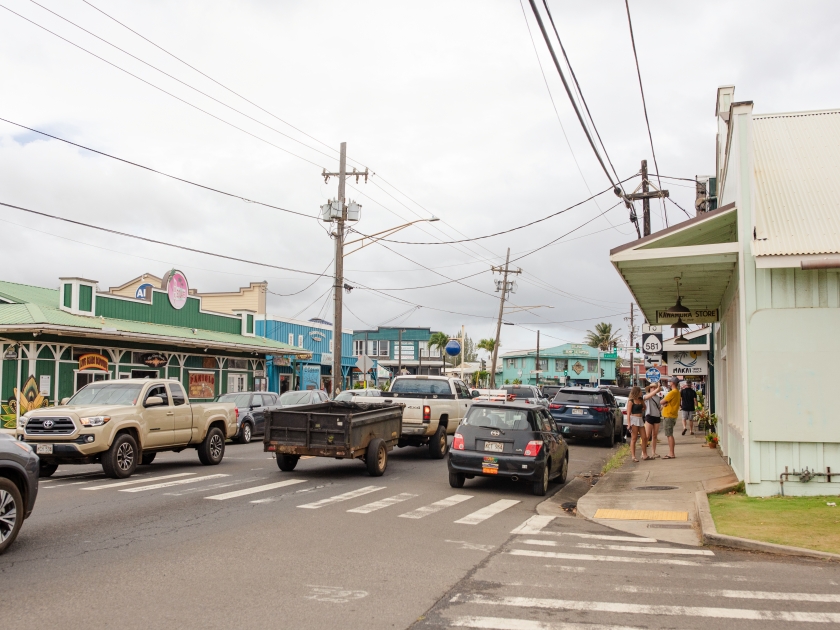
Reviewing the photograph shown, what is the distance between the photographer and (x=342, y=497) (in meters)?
12.3

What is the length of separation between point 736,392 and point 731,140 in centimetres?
452

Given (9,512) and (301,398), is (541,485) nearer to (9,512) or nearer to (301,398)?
(9,512)

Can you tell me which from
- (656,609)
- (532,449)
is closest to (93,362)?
(532,449)

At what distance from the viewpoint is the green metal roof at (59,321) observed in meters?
24.5

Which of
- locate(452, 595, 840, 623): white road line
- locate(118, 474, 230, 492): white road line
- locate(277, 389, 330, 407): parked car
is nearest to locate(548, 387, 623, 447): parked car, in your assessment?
locate(277, 389, 330, 407): parked car

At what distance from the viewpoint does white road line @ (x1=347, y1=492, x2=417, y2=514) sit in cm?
1102

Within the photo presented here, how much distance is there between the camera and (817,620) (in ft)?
19.6

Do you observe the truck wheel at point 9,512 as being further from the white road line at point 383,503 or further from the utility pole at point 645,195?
the utility pole at point 645,195

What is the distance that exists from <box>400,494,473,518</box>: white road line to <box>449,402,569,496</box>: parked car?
62cm

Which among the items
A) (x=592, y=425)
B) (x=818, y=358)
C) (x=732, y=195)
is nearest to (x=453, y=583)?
(x=818, y=358)

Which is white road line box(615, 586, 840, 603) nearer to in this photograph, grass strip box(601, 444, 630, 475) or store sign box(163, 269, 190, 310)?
grass strip box(601, 444, 630, 475)

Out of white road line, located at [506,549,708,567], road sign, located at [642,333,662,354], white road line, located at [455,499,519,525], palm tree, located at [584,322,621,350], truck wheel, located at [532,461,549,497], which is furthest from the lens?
palm tree, located at [584,322,621,350]

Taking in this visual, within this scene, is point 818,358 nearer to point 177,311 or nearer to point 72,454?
point 72,454

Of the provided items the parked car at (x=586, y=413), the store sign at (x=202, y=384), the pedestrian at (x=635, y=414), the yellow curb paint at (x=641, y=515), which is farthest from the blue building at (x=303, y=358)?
the yellow curb paint at (x=641, y=515)
